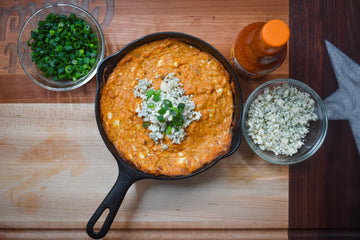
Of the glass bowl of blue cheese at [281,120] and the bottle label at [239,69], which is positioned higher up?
the bottle label at [239,69]

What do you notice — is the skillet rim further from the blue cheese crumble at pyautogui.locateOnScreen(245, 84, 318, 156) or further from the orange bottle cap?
the orange bottle cap

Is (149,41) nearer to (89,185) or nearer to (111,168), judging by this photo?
(111,168)

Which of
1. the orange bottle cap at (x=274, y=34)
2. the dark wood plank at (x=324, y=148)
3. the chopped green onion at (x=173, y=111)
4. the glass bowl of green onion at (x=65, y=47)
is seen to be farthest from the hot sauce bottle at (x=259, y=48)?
the glass bowl of green onion at (x=65, y=47)

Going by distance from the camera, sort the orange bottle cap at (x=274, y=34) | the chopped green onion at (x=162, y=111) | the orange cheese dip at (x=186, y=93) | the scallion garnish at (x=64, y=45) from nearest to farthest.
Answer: the orange bottle cap at (x=274, y=34)
the chopped green onion at (x=162, y=111)
the orange cheese dip at (x=186, y=93)
the scallion garnish at (x=64, y=45)

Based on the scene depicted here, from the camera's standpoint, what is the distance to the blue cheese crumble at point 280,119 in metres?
1.57

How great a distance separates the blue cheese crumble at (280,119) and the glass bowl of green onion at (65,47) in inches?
37.2

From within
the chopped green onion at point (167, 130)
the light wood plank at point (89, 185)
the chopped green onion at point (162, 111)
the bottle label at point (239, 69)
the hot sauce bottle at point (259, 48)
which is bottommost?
the light wood plank at point (89, 185)

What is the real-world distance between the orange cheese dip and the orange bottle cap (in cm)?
33

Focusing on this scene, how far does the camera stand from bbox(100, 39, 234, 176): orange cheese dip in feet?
4.81

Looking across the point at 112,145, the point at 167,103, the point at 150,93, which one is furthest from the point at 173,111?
the point at 112,145

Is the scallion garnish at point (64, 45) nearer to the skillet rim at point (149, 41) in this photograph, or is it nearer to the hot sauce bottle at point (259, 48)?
the skillet rim at point (149, 41)

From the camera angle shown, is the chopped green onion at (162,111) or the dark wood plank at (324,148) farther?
the dark wood plank at (324,148)

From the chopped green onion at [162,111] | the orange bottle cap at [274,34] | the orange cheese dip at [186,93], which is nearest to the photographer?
the orange bottle cap at [274,34]

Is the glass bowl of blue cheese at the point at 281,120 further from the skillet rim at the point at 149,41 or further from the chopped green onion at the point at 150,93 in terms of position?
the chopped green onion at the point at 150,93
